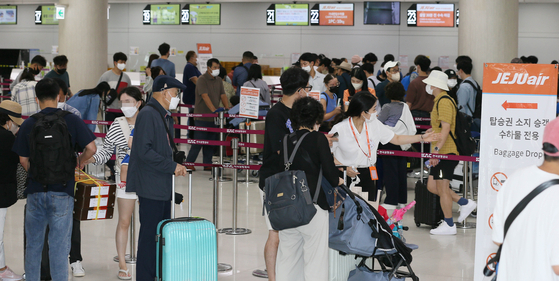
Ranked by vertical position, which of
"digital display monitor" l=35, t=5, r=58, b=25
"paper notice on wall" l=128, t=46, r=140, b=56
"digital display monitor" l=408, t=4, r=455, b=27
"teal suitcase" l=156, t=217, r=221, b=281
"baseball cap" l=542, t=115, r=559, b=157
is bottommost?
"teal suitcase" l=156, t=217, r=221, b=281

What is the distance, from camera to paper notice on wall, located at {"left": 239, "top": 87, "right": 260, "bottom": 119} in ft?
27.3

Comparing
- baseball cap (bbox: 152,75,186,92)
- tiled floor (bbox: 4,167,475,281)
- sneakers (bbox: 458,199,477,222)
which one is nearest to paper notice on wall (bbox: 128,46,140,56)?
tiled floor (bbox: 4,167,475,281)

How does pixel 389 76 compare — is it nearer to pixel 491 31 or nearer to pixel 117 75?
pixel 491 31

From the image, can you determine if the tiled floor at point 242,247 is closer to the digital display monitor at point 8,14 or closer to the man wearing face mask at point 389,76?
the man wearing face mask at point 389,76

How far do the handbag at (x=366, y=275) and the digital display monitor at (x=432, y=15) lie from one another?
1358 centimetres

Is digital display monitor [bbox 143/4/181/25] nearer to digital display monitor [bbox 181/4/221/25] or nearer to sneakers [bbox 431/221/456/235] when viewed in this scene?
digital display monitor [bbox 181/4/221/25]

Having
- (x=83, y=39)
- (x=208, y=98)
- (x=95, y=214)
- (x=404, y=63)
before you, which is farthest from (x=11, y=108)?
(x=404, y=63)

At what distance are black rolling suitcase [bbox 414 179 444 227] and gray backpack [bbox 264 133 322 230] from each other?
135 inches

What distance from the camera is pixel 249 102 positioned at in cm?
837

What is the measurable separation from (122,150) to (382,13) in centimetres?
1362

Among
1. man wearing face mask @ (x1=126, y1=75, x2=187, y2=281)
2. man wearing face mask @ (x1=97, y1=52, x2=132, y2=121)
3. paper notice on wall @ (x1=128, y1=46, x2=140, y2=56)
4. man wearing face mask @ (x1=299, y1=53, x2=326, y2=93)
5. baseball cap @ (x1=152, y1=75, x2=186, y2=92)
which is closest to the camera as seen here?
man wearing face mask @ (x1=126, y1=75, x2=187, y2=281)

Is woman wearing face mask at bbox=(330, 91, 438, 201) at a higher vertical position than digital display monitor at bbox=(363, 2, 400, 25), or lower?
lower

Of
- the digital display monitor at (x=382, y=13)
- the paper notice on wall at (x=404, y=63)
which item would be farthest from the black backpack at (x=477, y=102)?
the digital display monitor at (x=382, y=13)

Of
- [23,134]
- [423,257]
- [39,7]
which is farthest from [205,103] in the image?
[39,7]
